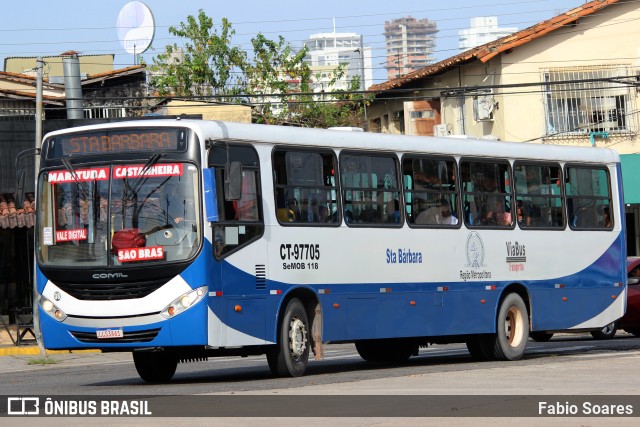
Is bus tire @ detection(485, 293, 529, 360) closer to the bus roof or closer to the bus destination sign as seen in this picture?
the bus roof

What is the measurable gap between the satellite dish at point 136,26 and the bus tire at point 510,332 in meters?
28.7

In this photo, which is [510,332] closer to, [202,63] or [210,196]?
[210,196]

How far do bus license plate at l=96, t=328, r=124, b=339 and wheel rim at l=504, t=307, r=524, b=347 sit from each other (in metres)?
7.52

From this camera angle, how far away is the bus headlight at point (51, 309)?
16681 mm

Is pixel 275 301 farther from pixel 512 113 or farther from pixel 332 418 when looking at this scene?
pixel 512 113

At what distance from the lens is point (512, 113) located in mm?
42031

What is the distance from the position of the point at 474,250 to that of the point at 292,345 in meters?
4.42

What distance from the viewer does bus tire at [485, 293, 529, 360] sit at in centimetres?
2122

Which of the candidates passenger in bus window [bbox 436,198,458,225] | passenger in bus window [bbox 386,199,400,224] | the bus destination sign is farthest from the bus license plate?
passenger in bus window [bbox 436,198,458,225]

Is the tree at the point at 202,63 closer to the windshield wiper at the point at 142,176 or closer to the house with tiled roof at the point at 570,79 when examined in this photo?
the house with tiled roof at the point at 570,79

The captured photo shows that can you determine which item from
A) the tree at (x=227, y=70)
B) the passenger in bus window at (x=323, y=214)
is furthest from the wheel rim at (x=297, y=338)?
the tree at (x=227, y=70)

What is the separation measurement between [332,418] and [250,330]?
4.98 metres

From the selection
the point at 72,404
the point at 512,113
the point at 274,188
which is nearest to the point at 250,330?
the point at 274,188

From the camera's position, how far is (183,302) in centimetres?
1614
